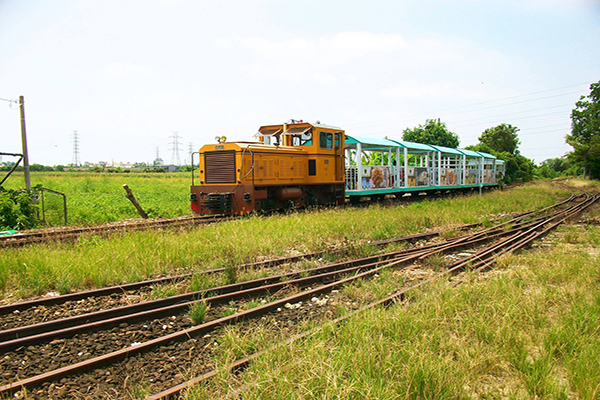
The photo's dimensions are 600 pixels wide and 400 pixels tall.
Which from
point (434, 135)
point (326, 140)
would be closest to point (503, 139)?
point (434, 135)

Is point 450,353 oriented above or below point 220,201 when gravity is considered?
below

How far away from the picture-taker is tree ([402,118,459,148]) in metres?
46.8

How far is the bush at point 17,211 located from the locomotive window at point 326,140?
9.38m

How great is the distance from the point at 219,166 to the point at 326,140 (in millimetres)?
4496

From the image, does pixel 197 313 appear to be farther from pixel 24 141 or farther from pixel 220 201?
pixel 24 141

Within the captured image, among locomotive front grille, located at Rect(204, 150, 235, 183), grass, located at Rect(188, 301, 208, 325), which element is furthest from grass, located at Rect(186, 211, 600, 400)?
locomotive front grille, located at Rect(204, 150, 235, 183)

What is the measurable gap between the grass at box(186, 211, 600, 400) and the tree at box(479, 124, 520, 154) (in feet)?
216

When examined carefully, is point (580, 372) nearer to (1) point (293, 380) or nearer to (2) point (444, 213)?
(1) point (293, 380)

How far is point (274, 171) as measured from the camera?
13.3 meters

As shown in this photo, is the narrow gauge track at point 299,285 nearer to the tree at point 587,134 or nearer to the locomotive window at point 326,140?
the locomotive window at point 326,140

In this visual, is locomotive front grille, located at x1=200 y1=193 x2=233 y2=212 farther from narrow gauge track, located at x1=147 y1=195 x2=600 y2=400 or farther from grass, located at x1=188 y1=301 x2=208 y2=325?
grass, located at x1=188 y1=301 x2=208 y2=325

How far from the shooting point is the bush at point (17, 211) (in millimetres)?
10805

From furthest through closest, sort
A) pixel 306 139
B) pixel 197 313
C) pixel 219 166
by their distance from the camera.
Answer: pixel 306 139, pixel 219 166, pixel 197 313

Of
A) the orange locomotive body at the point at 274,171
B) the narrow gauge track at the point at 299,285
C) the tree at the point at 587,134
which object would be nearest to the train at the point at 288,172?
the orange locomotive body at the point at 274,171
